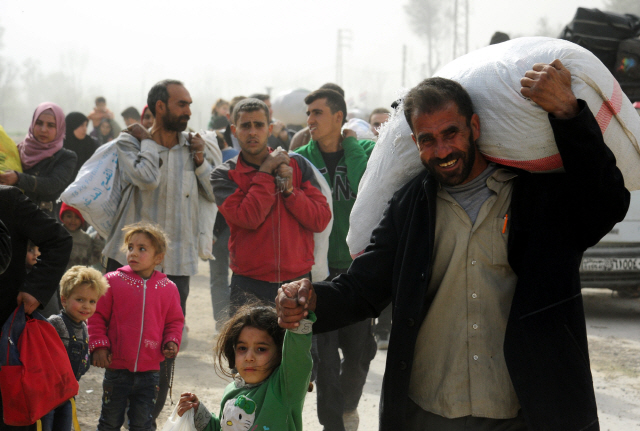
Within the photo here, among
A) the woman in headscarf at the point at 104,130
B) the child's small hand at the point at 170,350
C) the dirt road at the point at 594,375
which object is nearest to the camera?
the child's small hand at the point at 170,350

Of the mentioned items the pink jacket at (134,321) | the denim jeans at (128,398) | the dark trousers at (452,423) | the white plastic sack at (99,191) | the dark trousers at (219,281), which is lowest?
the dark trousers at (219,281)

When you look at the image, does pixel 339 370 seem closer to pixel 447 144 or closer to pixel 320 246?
pixel 320 246

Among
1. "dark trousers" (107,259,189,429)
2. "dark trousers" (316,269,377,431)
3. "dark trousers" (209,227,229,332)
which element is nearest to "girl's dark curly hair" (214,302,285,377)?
"dark trousers" (316,269,377,431)

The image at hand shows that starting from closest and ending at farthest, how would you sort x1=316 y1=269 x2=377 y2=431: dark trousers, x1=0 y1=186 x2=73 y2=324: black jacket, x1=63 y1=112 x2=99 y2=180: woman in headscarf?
x1=0 y1=186 x2=73 y2=324: black jacket
x1=316 y1=269 x2=377 y2=431: dark trousers
x1=63 y1=112 x2=99 y2=180: woman in headscarf

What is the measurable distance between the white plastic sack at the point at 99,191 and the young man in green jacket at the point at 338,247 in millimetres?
1488

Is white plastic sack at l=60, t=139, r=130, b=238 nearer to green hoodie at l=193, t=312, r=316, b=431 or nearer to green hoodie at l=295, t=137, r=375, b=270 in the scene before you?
green hoodie at l=295, t=137, r=375, b=270

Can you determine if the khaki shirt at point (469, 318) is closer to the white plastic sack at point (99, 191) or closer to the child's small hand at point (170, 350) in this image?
the child's small hand at point (170, 350)

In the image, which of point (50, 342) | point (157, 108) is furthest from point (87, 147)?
point (50, 342)

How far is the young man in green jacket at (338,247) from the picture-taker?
14.9 ft

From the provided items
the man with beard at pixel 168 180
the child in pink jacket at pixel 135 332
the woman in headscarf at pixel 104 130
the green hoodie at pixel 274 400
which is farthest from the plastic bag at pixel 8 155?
the woman in headscarf at pixel 104 130

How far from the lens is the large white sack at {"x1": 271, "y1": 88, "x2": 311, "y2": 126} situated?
15.7m

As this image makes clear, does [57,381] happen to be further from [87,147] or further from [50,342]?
[87,147]

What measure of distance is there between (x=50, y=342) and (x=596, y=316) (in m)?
7.27

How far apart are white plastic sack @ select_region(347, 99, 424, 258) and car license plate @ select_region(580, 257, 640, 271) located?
6.46 metres
